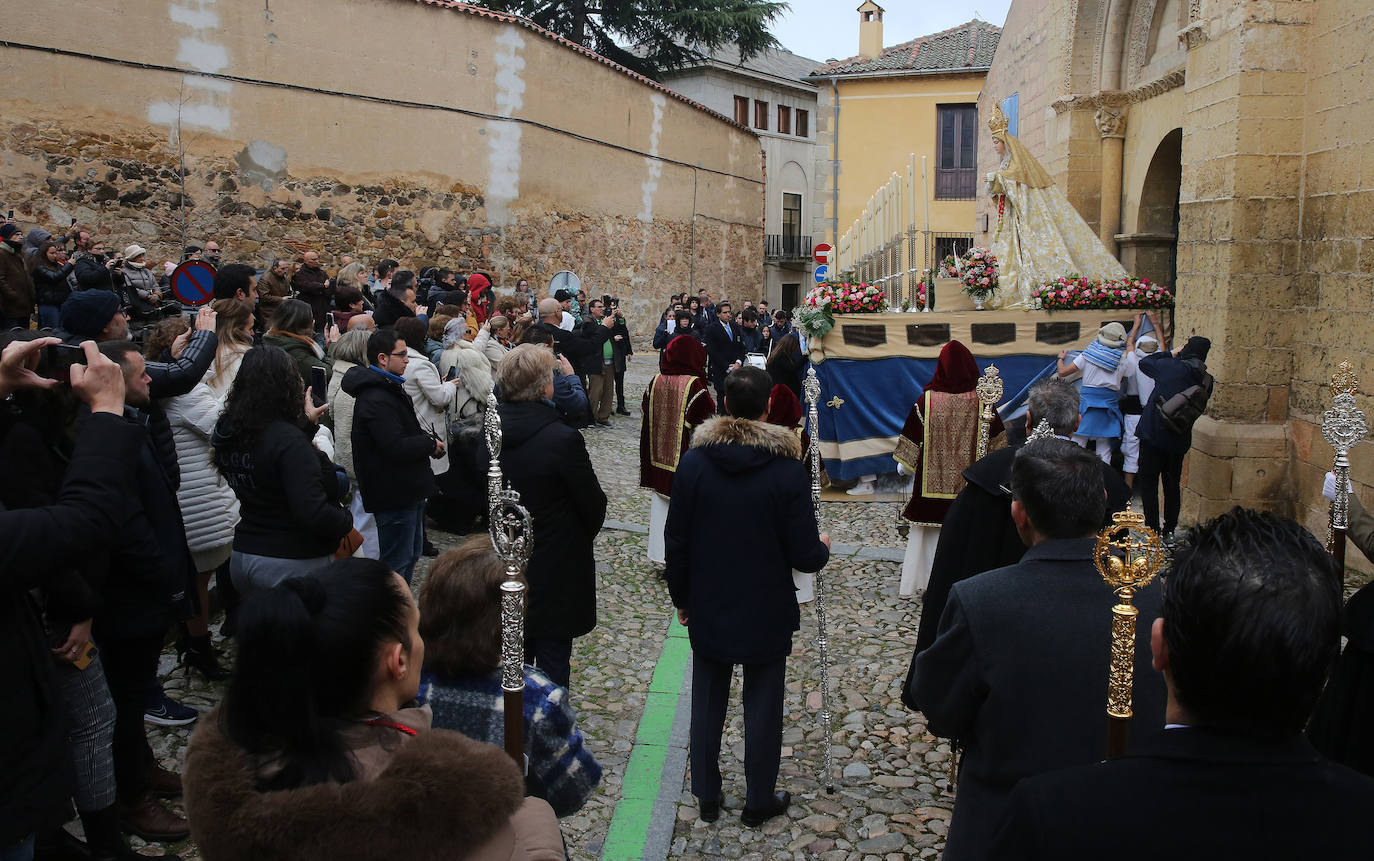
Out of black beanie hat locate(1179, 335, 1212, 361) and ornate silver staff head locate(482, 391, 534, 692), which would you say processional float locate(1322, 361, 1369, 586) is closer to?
ornate silver staff head locate(482, 391, 534, 692)

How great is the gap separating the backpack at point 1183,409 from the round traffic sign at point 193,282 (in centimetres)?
709

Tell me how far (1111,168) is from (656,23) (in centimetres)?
2118

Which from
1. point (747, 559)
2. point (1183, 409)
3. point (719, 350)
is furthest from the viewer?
point (719, 350)

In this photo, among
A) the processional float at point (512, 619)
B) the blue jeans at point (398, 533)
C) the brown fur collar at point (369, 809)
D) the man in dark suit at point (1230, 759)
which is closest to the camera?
the man in dark suit at point (1230, 759)

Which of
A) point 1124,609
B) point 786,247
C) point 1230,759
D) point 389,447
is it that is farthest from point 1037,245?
point 786,247

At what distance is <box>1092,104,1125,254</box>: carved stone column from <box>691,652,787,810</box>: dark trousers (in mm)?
11496

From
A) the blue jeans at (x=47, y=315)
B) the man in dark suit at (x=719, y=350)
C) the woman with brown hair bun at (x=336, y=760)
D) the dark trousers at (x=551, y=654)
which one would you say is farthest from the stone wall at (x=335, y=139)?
the woman with brown hair bun at (x=336, y=760)

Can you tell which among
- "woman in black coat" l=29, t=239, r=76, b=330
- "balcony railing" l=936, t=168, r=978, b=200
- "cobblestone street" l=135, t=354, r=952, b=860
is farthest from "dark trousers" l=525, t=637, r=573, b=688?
"balcony railing" l=936, t=168, r=978, b=200

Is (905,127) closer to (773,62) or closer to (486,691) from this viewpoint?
(773,62)

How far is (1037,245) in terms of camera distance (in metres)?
12.5

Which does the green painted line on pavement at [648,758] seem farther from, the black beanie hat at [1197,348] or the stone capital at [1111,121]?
the stone capital at [1111,121]

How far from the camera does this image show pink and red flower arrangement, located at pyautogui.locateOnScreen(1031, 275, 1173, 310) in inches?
442

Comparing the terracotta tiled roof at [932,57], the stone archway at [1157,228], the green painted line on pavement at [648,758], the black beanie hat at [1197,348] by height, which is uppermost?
the terracotta tiled roof at [932,57]

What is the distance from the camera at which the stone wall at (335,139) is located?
586 inches
